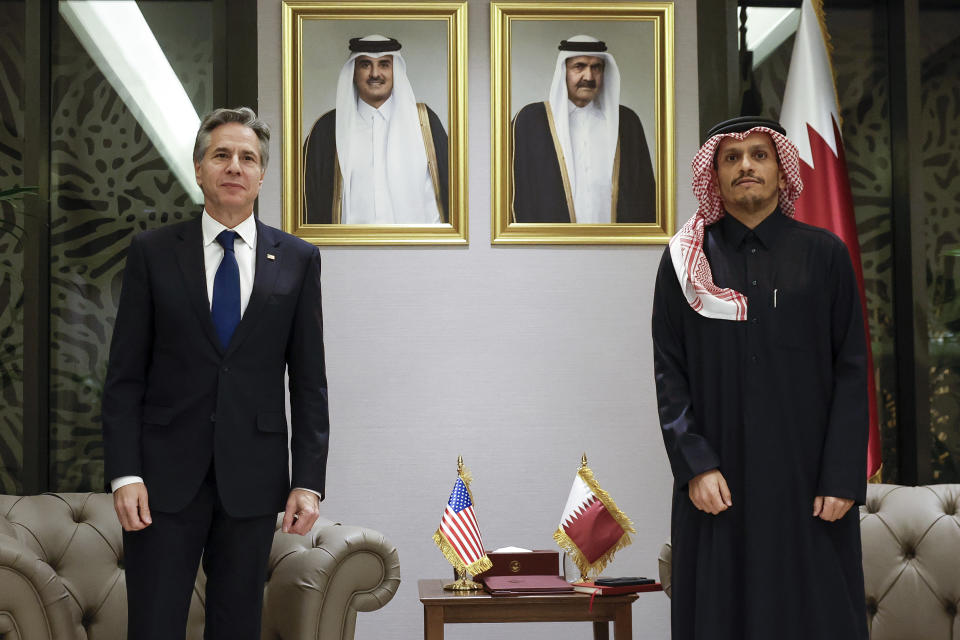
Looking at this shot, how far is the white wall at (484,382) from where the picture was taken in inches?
150

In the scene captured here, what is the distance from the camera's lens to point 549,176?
3.92 m

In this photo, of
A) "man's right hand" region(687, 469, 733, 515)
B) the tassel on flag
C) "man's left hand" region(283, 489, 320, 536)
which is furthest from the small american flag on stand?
"man's right hand" region(687, 469, 733, 515)

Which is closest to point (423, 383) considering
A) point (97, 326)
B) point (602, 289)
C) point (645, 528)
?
point (602, 289)

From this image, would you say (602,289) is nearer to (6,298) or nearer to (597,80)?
(597,80)

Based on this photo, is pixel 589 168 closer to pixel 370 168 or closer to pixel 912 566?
pixel 370 168

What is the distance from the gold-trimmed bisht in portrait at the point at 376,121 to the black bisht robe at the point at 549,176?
235mm

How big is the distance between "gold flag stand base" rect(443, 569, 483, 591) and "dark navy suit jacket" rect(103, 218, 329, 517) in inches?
34.0

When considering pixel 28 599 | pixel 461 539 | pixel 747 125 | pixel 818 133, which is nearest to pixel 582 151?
pixel 818 133

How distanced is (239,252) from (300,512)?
66cm

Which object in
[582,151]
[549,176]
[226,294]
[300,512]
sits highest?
[582,151]

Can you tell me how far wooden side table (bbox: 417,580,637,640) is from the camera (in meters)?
2.92

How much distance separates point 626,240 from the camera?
153 inches

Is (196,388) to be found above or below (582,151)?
below

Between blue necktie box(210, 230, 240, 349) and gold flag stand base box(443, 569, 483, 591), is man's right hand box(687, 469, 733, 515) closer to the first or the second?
gold flag stand base box(443, 569, 483, 591)
